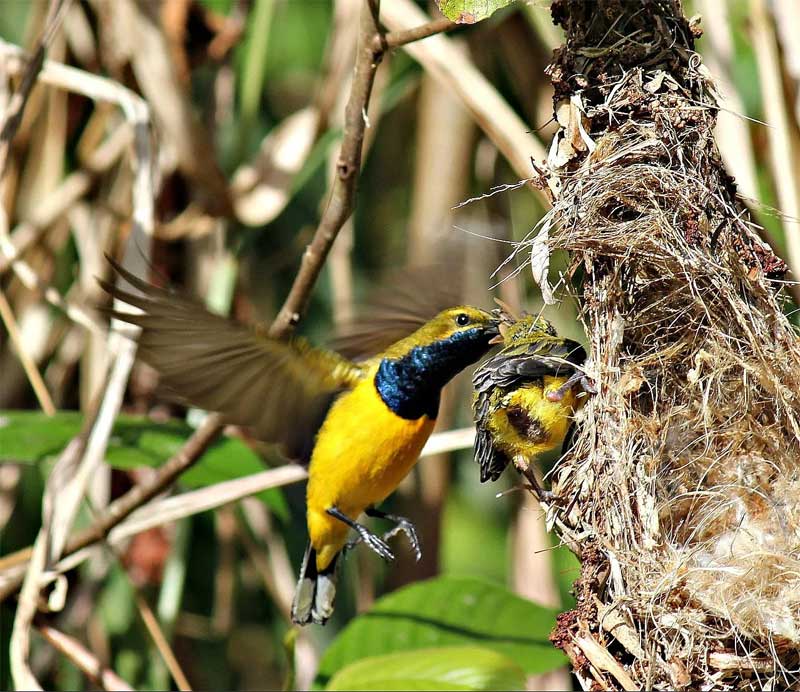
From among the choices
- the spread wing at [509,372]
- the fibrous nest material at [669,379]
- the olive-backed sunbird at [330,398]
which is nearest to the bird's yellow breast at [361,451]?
the olive-backed sunbird at [330,398]

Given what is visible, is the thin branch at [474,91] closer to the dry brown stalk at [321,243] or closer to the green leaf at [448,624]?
the dry brown stalk at [321,243]

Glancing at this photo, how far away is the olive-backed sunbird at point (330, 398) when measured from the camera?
2051 millimetres

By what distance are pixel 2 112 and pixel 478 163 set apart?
134cm

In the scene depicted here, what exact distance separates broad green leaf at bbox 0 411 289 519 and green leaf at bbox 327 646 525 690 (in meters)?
0.54

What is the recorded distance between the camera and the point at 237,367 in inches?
84.3

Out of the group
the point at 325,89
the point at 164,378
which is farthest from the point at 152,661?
the point at 325,89

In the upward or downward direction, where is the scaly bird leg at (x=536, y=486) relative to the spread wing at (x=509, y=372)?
downward

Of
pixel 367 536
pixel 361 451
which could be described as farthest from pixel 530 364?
pixel 367 536

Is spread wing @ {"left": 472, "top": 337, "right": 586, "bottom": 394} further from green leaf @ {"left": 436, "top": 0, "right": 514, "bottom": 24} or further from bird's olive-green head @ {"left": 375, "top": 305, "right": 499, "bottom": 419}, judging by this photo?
green leaf @ {"left": 436, "top": 0, "right": 514, "bottom": 24}

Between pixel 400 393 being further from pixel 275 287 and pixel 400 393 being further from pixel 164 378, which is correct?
pixel 275 287

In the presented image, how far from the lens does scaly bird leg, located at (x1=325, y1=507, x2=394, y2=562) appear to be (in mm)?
2365

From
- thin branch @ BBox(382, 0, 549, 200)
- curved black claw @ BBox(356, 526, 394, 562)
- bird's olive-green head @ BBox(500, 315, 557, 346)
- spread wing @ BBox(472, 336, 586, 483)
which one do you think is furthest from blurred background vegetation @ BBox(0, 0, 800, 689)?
spread wing @ BBox(472, 336, 586, 483)

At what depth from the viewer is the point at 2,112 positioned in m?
2.77

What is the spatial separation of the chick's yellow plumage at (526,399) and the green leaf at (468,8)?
0.50m
